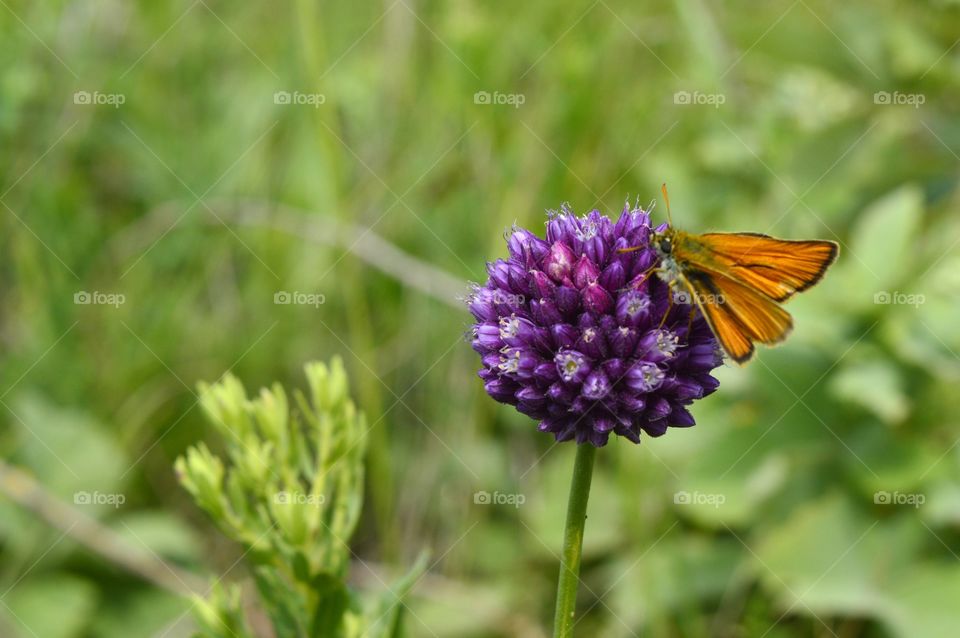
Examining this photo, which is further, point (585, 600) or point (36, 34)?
point (36, 34)

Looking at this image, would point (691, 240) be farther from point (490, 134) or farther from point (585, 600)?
point (490, 134)

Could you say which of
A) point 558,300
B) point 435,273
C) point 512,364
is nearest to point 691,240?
point 558,300

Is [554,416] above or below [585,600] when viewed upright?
above

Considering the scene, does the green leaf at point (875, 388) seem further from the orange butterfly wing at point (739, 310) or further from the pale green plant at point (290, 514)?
the pale green plant at point (290, 514)

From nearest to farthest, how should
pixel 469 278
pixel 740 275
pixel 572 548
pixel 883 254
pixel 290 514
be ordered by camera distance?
pixel 572 548 < pixel 740 275 < pixel 290 514 < pixel 883 254 < pixel 469 278

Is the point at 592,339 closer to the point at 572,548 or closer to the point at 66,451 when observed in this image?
the point at 572,548

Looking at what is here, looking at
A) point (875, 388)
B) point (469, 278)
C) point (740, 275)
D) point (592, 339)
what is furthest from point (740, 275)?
point (469, 278)

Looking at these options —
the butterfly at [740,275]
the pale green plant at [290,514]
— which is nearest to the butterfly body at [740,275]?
the butterfly at [740,275]

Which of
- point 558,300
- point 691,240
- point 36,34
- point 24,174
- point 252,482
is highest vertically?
point 36,34
